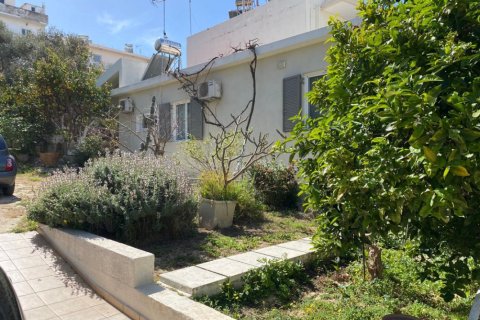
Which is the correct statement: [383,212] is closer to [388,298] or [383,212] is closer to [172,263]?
[388,298]

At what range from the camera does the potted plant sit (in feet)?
20.3

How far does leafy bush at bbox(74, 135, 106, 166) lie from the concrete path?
8.16m

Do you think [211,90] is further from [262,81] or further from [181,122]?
[181,122]

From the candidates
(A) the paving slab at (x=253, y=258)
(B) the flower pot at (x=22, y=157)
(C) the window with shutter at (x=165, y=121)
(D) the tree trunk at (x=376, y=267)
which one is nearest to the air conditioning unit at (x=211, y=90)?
(C) the window with shutter at (x=165, y=121)

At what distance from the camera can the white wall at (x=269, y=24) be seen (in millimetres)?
12180

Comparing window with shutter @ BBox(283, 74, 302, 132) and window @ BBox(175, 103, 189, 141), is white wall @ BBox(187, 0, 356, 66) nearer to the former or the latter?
window @ BBox(175, 103, 189, 141)

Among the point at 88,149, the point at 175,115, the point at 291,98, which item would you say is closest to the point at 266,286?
the point at 291,98

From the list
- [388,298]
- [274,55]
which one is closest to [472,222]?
[388,298]

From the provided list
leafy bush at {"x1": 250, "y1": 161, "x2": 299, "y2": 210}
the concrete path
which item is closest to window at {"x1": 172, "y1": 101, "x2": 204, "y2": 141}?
leafy bush at {"x1": 250, "y1": 161, "x2": 299, "y2": 210}

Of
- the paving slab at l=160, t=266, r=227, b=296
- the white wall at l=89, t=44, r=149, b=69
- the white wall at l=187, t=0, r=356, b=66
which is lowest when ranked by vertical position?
the paving slab at l=160, t=266, r=227, b=296

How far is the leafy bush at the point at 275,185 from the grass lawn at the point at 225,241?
40.0 inches

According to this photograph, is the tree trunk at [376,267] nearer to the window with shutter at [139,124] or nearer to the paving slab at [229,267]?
the paving slab at [229,267]

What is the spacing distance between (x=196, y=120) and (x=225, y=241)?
664cm

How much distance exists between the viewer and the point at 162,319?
3.41 m
